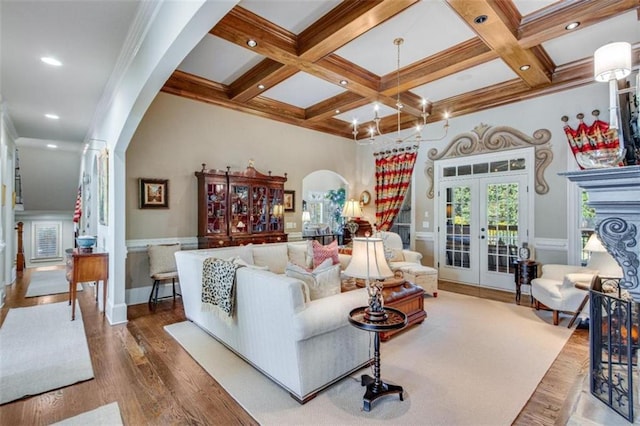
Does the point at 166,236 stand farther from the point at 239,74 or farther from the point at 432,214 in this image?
the point at 432,214

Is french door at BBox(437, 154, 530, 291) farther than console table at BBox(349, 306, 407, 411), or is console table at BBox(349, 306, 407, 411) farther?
french door at BBox(437, 154, 530, 291)

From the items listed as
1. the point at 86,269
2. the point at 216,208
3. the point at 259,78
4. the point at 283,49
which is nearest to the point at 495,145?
the point at 283,49

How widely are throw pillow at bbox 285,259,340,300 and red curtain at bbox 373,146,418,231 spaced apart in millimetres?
4498

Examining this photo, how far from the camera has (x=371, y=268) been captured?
91.7 inches

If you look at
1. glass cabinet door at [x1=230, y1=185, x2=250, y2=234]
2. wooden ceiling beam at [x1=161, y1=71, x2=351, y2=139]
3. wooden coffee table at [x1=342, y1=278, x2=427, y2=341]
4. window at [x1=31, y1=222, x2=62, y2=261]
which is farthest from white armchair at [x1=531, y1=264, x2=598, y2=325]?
window at [x1=31, y1=222, x2=62, y2=261]

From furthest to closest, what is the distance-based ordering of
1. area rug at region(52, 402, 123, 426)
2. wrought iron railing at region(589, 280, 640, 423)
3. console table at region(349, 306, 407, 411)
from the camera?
console table at region(349, 306, 407, 411) < area rug at region(52, 402, 123, 426) < wrought iron railing at region(589, 280, 640, 423)

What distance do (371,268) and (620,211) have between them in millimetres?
Result: 1425

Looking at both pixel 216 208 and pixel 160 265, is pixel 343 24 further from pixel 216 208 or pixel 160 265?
pixel 160 265

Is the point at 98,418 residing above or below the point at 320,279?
below

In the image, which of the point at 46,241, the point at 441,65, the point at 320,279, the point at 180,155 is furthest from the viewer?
the point at 46,241

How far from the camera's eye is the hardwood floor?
2.12 meters

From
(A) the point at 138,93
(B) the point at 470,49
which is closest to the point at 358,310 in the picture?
(A) the point at 138,93

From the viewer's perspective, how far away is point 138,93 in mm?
2998

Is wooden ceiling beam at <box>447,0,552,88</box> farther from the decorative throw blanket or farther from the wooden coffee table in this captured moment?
the decorative throw blanket
